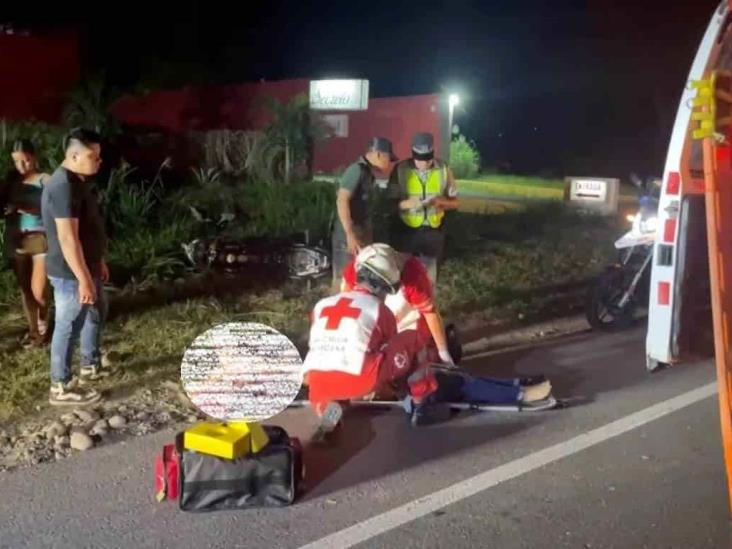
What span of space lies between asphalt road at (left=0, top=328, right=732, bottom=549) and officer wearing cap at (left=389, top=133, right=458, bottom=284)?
1.96 m

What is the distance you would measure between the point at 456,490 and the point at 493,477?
266mm

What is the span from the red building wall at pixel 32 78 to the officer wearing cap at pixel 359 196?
1299 cm

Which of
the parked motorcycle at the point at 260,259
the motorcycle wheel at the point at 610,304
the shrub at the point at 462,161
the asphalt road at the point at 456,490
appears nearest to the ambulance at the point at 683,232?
the asphalt road at the point at 456,490

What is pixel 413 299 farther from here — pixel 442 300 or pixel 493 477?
pixel 442 300

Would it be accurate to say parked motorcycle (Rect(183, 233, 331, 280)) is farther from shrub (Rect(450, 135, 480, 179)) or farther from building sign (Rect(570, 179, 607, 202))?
shrub (Rect(450, 135, 480, 179))

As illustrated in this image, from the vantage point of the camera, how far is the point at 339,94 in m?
17.5

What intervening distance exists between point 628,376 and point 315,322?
264cm

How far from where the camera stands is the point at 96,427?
5500mm

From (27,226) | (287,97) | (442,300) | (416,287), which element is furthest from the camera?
(287,97)

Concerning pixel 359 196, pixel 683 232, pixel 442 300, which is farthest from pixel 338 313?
pixel 442 300

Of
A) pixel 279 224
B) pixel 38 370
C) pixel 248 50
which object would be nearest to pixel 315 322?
pixel 38 370

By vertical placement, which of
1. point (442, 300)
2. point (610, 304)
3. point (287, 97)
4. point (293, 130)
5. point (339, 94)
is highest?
point (287, 97)

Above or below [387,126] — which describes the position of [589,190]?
below

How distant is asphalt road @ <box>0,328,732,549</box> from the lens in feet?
13.7
